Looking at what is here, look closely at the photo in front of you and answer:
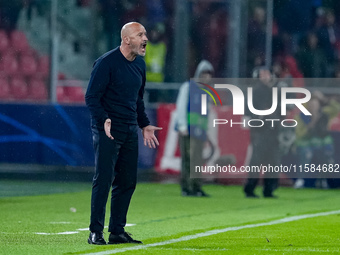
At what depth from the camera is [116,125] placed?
8320 mm

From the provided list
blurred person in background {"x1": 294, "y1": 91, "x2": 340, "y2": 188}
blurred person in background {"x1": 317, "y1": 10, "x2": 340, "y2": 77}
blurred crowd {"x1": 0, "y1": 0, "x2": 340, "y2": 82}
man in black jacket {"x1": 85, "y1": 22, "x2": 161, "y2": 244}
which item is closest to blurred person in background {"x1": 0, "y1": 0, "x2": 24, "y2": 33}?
blurred crowd {"x1": 0, "y1": 0, "x2": 340, "y2": 82}

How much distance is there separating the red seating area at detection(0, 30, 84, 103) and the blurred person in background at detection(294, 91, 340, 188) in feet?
14.5

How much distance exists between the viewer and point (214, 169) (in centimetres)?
1758

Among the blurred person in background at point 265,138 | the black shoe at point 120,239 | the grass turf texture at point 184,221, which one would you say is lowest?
the grass turf texture at point 184,221

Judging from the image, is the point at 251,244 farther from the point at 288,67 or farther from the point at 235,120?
the point at 288,67

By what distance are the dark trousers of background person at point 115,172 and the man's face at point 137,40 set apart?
2.21ft

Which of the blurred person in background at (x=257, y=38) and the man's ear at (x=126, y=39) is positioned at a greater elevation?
the blurred person in background at (x=257, y=38)

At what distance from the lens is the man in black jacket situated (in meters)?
8.21

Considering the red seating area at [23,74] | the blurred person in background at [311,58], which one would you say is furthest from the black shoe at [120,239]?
the blurred person in background at [311,58]

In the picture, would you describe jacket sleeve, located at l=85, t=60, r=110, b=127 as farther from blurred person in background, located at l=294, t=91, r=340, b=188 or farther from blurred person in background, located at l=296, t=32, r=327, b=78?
blurred person in background, located at l=296, t=32, r=327, b=78

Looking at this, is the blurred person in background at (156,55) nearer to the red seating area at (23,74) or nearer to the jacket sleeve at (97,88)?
the red seating area at (23,74)

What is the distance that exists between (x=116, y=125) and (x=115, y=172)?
447mm

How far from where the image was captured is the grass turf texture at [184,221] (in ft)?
27.2

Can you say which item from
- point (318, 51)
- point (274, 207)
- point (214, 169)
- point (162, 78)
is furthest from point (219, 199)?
point (318, 51)
